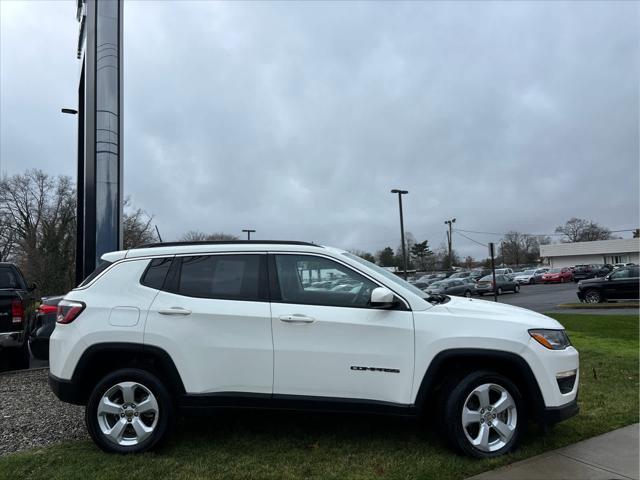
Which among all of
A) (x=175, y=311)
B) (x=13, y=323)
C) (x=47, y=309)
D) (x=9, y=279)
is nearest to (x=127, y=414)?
(x=175, y=311)

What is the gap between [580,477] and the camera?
3.55 metres

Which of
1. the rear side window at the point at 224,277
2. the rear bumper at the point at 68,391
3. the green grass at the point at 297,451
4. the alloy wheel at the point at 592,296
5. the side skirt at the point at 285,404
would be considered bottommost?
the green grass at the point at 297,451

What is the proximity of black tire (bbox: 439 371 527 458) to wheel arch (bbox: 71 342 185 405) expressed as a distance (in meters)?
2.19

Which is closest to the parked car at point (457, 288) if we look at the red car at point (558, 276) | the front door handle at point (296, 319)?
the red car at point (558, 276)

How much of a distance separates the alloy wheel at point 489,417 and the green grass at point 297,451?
5.9 inches

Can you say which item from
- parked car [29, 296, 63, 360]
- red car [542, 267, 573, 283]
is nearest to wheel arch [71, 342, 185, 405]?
parked car [29, 296, 63, 360]

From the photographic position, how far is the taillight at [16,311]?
744 cm

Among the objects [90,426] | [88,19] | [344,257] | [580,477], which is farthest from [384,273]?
[88,19]

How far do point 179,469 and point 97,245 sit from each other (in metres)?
7.19

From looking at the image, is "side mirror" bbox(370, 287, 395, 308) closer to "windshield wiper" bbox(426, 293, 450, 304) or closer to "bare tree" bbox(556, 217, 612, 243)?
"windshield wiper" bbox(426, 293, 450, 304)

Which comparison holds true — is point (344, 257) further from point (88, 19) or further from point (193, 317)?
point (88, 19)

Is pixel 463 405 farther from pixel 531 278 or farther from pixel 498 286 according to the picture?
pixel 531 278

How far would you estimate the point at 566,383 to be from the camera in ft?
12.8

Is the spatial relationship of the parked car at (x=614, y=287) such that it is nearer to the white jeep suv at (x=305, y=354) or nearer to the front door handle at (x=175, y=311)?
the white jeep suv at (x=305, y=354)
